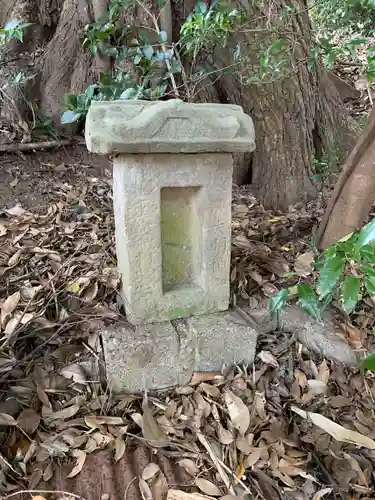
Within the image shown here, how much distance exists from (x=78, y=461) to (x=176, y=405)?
0.35m

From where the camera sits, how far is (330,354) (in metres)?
1.55

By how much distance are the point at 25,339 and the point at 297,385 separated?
3.00ft

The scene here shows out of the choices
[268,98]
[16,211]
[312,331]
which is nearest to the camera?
[312,331]

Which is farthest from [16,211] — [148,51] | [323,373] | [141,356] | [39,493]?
[323,373]

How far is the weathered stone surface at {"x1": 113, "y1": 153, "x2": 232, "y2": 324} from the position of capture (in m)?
1.28

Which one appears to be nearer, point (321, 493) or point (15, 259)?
point (321, 493)

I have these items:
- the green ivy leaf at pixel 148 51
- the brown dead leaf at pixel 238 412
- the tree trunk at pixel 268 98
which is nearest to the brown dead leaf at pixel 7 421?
the brown dead leaf at pixel 238 412

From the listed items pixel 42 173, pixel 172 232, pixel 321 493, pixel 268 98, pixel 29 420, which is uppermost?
pixel 268 98

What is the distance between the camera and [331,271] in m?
1.01

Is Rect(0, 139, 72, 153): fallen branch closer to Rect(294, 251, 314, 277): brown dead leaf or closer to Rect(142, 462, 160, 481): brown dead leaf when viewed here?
Rect(294, 251, 314, 277): brown dead leaf

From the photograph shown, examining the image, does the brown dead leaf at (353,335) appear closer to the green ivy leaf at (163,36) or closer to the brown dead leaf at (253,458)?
the brown dead leaf at (253,458)

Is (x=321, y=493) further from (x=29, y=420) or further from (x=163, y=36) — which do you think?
(x=163, y=36)

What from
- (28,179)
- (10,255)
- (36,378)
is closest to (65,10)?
(28,179)

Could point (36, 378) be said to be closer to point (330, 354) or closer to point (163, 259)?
point (163, 259)
